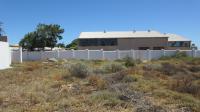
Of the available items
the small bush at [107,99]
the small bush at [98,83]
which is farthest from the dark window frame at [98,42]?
the small bush at [107,99]

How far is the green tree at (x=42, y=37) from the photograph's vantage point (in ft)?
223

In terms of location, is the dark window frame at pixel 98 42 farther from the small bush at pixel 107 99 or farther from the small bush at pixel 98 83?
the small bush at pixel 107 99

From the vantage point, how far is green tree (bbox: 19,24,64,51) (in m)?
68.1

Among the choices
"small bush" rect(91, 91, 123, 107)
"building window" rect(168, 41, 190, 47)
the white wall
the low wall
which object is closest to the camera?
"small bush" rect(91, 91, 123, 107)

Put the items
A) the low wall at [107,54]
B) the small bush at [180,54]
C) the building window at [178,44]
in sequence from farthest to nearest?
the building window at [178,44], the low wall at [107,54], the small bush at [180,54]

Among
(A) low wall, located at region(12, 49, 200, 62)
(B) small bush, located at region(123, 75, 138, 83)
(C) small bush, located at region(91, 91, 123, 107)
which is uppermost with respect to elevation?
(A) low wall, located at region(12, 49, 200, 62)

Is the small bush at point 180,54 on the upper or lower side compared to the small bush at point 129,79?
upper

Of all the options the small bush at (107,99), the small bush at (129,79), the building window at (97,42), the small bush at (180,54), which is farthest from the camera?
the building window at (97,42)

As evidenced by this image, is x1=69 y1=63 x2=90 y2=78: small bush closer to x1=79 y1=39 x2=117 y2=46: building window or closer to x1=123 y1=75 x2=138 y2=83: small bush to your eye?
x1=123 y1=75 x2=138 y2=83: small bush

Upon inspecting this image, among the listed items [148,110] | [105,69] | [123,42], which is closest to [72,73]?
[105,69]

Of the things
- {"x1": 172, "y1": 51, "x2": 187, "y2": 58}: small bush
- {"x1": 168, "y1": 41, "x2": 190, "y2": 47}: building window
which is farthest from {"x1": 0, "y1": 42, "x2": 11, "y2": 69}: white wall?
{"x1": 168, "y1": 41, "x2": 190, "y2": 47}: building window

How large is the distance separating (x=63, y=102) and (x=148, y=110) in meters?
3.20

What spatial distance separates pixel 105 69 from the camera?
2784 centimetres

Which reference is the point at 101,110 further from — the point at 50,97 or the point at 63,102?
the point at 50,97
